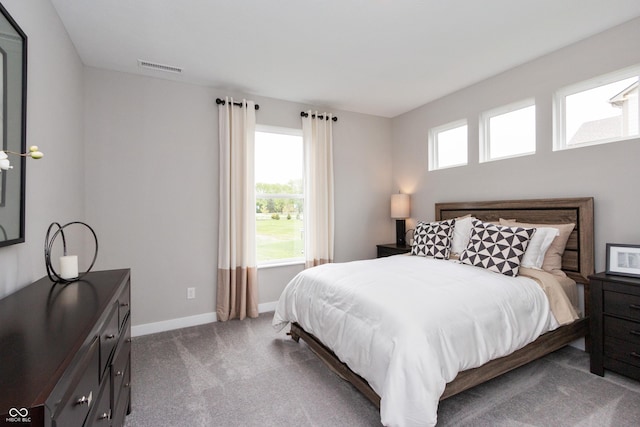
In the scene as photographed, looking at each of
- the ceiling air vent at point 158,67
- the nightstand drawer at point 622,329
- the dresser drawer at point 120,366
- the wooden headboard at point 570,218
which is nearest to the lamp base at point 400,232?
the wooden headboard at point 570,218

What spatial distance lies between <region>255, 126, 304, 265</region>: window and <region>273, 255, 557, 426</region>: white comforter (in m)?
1.33

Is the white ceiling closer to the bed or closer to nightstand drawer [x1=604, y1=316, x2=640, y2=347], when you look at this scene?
the bed

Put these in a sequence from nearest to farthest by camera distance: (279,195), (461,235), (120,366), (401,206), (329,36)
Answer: (120,366) → (329,36) → (461,235) → (279,195) → (401,206)

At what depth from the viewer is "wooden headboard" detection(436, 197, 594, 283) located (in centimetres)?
253

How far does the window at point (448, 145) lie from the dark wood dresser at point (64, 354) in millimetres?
3681

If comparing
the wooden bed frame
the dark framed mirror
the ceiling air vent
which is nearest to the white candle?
the dark framed mirror

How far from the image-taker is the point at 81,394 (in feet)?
2.84

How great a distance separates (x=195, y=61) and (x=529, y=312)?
3.49 meters

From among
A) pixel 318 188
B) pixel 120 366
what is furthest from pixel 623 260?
pixel 120 366

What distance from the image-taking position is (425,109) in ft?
13.5

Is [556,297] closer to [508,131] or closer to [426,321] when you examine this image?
[426,321]

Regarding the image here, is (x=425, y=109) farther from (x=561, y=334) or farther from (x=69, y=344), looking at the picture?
(x=69, y=344)

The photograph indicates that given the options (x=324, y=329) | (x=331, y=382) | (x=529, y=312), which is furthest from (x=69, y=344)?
(x=529, y=312)

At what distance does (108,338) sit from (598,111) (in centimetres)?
380
